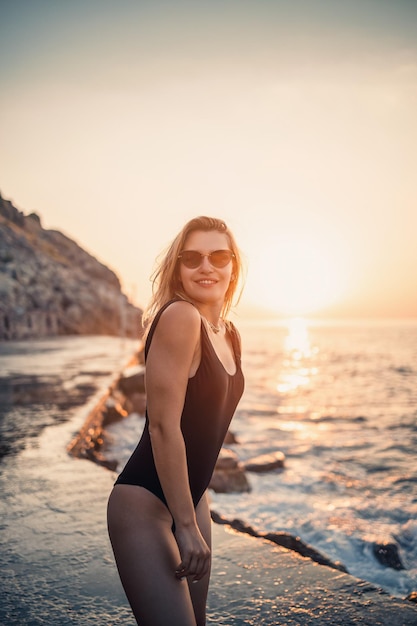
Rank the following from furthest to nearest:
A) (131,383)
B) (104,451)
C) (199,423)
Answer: (131,383), (104,451), (199,423)

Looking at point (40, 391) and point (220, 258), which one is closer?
point (220, 258)

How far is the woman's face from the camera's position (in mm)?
2207

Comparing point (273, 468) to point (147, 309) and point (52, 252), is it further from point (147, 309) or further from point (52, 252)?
point (52, 252)

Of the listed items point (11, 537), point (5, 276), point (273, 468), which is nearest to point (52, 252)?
point (5, 276)

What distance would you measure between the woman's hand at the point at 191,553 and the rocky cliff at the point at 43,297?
99.8 feet

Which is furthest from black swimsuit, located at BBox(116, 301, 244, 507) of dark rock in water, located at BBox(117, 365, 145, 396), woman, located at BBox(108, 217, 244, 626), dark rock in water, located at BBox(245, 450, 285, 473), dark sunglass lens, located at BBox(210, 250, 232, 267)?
dark rock in water, located at BBox(117, 365, 145, 396)

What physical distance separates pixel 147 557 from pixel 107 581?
1787mm

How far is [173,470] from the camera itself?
1.80 meters

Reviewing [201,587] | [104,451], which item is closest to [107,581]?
[201,587]

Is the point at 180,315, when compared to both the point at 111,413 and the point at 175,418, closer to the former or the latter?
the point at 175,418

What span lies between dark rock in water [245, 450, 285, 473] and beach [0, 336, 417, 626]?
20.1 ft

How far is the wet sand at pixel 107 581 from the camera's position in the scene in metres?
2.88

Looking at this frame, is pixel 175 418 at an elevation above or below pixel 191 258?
below

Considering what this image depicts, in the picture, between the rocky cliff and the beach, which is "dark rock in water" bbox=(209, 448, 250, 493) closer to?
the beach
